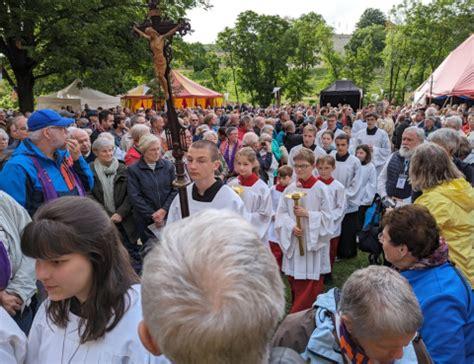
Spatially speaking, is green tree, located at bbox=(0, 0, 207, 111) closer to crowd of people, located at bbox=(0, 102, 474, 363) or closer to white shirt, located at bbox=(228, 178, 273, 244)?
crowd of people, located at bbox=(0, 102, 474, 363)

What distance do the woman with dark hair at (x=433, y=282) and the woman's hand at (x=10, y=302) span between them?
2171 millimetres

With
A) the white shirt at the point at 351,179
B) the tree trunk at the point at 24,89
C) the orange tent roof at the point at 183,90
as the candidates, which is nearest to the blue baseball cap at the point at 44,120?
the white shirt at the point at 351,179

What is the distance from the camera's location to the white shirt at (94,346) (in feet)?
5.59

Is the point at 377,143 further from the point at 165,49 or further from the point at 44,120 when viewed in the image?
the point at 44,120

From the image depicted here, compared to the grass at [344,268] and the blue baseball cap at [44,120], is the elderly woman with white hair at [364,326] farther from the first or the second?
the grass at [344,268]

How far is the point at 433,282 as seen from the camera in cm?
229

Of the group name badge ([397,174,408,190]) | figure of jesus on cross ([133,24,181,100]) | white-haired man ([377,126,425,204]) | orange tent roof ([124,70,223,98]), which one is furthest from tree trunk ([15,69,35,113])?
name badge ([397,174,408,190])

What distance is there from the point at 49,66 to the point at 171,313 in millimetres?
16322

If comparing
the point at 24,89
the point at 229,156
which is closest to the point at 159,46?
the point at 229,156

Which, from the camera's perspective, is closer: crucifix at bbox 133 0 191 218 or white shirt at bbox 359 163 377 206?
crucifix at bbox 133 0 191 218

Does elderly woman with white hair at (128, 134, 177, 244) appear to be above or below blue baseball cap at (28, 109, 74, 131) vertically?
below

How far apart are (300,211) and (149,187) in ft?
5.45

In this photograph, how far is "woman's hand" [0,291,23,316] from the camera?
2615 mm

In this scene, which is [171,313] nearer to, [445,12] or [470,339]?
[470,339]
